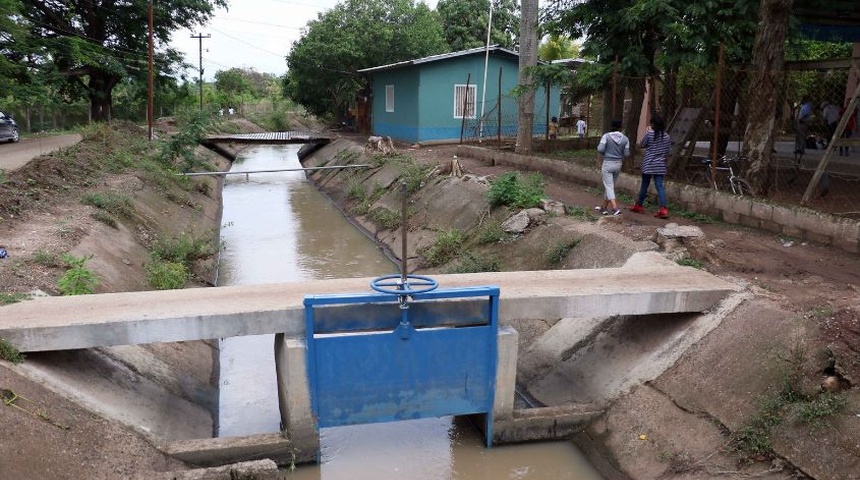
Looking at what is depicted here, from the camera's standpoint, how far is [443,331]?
23.4 ft

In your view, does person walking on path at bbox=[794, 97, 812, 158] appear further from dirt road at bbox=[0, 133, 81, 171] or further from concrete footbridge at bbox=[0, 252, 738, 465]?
dirt road at bbox=[0, 133, 81, 171]

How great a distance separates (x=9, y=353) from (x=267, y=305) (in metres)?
2.30

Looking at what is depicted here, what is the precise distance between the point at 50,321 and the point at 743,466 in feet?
21.1

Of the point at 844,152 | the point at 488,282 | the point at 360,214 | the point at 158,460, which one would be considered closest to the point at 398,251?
the point at 360,214

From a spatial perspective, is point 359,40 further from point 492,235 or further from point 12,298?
point 12,298

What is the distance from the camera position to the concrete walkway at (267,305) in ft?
20.7

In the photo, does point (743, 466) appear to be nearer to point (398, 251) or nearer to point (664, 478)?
point (664, 478)

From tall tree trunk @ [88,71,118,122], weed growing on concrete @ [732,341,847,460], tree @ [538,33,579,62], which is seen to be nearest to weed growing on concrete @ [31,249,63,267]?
weed growing on concrete @ [732,341,847,460]

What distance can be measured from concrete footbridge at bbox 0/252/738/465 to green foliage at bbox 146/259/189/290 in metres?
3.12

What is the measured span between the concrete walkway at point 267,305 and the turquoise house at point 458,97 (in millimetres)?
19321

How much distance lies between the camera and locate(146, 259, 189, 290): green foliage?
10.4 metres

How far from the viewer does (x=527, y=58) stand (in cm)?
1969

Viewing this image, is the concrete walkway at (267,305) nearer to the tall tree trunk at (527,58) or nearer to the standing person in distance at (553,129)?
the tall tree trunk at (527,58)

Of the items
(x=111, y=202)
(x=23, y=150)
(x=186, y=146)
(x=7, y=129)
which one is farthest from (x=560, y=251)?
(x=7, y=129)
